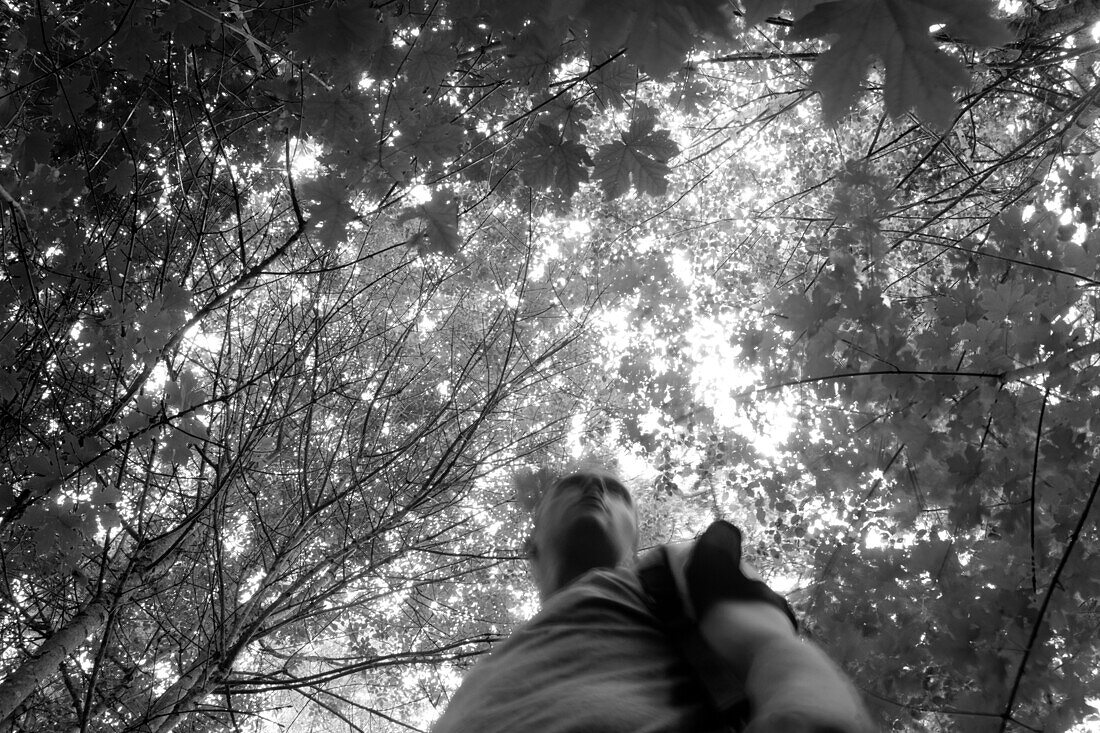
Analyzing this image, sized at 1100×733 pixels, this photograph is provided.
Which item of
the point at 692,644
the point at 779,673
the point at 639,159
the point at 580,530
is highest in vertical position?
the point at 639,159

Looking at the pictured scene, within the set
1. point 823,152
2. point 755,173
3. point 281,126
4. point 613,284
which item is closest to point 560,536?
point 281,126

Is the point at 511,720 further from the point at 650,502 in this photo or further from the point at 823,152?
the point at 650,502

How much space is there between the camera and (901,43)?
96 centimetres

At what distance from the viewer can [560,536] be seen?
5.06 feet

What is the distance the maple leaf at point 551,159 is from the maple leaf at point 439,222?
343mm

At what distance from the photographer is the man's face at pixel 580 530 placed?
149cm

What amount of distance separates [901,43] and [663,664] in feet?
3.66

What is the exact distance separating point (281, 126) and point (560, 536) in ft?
6.85

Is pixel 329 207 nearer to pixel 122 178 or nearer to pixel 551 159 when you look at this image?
pixel 551 159

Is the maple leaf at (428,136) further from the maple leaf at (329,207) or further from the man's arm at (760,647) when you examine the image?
the man's arm at (760,647)

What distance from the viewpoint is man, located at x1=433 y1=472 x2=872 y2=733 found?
874 mm

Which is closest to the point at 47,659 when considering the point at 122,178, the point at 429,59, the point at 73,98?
the point at 122,178

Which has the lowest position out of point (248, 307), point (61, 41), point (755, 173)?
point (61, 41)

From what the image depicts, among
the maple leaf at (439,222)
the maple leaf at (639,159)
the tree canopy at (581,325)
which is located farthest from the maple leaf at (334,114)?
the maple leaf at (639,159)
